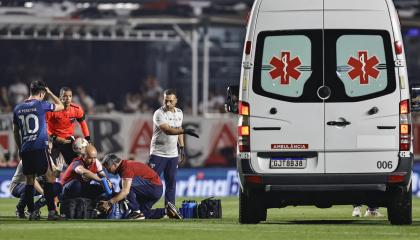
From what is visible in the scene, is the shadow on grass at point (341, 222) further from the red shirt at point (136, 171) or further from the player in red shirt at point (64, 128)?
the player in red shirt at point (64, 128)

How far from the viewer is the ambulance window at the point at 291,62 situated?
59.9 ft

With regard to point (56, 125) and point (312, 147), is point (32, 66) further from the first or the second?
point (312, 147)

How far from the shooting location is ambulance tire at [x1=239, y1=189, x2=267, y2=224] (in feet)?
61.5

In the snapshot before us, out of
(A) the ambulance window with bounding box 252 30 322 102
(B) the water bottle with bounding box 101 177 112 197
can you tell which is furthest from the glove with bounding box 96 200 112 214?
(A) the ambulance window with bounding box 252 30 322 102

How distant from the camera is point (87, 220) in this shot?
20828 mm

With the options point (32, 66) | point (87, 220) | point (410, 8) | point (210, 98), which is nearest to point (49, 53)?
point (32, 66)

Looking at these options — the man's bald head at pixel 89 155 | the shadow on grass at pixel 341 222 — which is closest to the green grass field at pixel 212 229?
the shadow on grass at pixel 341 222

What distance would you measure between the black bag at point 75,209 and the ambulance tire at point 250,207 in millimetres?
3001

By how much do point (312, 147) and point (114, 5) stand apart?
20628mm

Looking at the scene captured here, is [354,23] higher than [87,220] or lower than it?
higher

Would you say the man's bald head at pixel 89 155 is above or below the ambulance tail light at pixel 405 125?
below

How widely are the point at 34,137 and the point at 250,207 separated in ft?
11.0

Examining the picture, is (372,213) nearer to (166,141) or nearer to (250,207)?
(166,141)

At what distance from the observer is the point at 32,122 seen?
20688 millimetres
